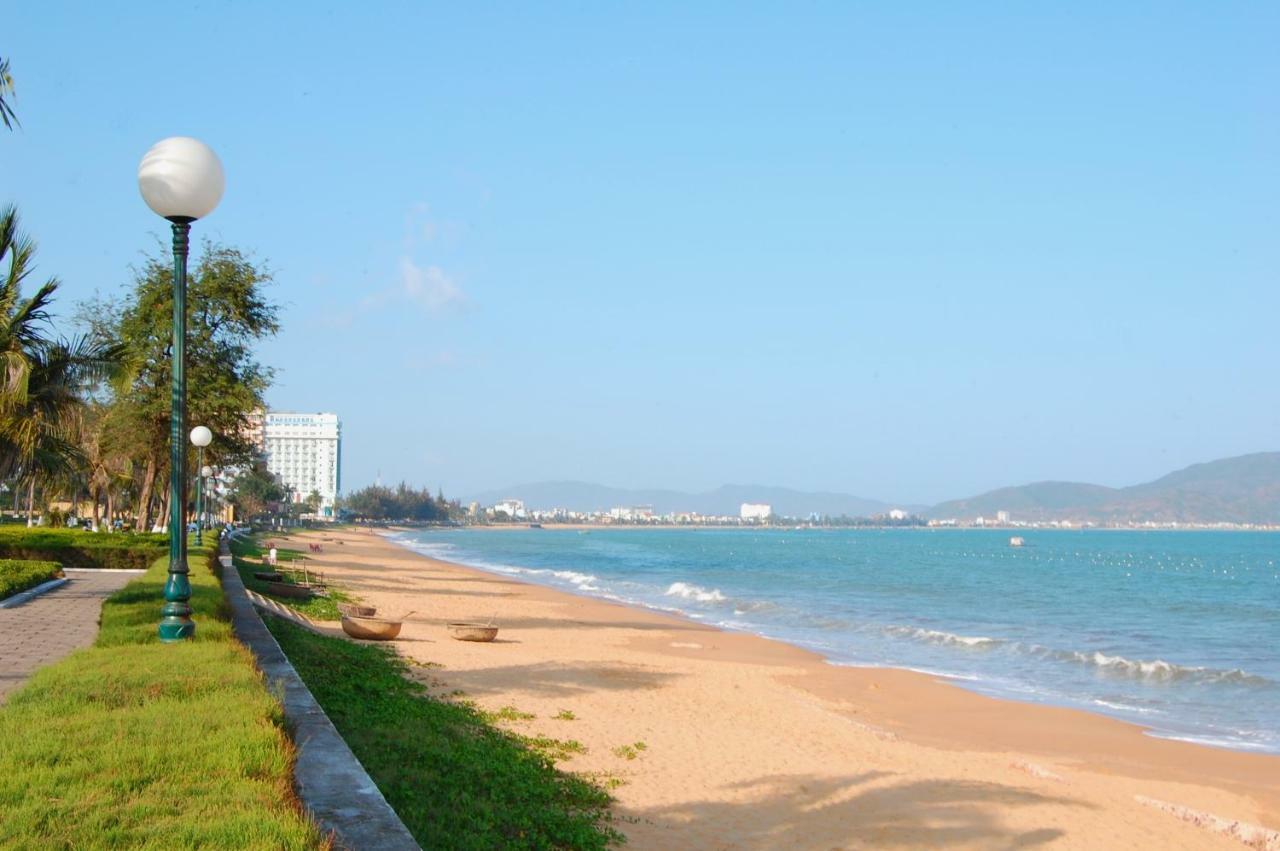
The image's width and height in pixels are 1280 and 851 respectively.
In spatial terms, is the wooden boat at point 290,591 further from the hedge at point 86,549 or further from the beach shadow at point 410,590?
the beach shadow at point 410,590

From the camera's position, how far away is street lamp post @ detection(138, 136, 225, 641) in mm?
9062

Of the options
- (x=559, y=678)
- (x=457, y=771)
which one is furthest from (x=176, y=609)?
(x=559, y=678)

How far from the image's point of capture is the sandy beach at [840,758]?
426 inches

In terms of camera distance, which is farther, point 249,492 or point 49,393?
point 249,492

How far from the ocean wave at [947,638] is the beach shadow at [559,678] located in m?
13.0

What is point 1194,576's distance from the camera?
7819 centimetres

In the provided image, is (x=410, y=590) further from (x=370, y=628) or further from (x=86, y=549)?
(x=370, y=628)

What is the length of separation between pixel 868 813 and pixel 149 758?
797cm

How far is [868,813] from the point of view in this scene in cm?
1115

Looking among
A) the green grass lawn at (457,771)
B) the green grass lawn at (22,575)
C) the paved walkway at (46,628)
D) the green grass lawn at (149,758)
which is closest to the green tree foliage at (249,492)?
the green grass lawn at (22,575)

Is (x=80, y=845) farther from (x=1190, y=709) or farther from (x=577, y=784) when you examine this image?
(x=1190, y=709)

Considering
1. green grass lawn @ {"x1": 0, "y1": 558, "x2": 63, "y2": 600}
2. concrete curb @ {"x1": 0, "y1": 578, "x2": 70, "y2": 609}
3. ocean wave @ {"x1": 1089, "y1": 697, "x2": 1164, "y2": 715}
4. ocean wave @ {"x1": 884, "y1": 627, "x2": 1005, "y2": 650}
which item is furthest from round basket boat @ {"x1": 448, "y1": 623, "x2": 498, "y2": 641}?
ocean wave @ {"x1": 884, "y1": 627, "x2": 1005, "y2": 650}

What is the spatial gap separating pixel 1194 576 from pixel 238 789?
84.7 meters

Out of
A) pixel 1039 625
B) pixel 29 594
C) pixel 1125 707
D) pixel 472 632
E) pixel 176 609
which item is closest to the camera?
pixel 176 609
